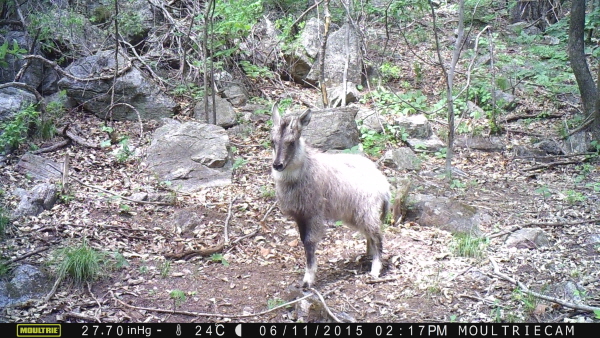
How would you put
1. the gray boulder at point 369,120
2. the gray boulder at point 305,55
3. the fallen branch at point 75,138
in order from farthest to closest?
1. the gray boulder at point 305,55
2. the gray boulder at point 369,120
3. the fallen branch at point 75,138

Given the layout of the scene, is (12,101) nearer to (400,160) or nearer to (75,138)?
(75,138)

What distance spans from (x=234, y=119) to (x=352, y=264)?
5216mm

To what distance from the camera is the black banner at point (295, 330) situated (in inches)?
168

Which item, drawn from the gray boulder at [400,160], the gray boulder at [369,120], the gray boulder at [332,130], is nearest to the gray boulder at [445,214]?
the gray boulder at [400,160]

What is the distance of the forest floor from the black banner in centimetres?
14

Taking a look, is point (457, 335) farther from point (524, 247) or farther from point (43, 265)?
point (43, 265)

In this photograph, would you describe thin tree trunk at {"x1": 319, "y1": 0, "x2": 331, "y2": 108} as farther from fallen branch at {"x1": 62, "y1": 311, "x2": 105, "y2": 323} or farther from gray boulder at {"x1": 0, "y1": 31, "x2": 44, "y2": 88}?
fallen branch at {"x1": 62, "y1": 311, "x2": 105, "y2": 323}

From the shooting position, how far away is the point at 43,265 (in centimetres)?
516

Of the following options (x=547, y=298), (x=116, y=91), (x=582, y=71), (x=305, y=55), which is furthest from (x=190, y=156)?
(x=582, y=71)

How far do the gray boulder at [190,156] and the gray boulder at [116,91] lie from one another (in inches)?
53.8

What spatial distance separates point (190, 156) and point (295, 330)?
176 inches

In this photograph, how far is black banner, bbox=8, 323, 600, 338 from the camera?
4.28 meters

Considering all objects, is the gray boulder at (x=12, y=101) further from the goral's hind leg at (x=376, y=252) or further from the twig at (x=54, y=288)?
the goral's hind leg at (x=376, y=252)

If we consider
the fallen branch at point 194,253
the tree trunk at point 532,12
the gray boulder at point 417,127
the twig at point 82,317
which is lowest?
the twig at point 82,317
